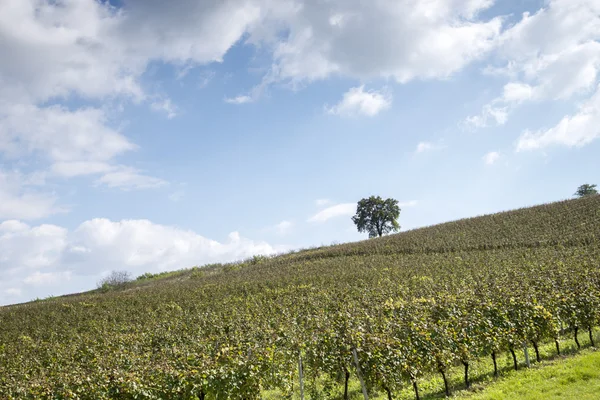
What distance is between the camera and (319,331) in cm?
1370

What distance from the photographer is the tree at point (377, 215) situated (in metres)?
86.2

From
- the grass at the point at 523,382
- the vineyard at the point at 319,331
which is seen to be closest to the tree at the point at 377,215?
Result: the vineyard at the point at 319,331

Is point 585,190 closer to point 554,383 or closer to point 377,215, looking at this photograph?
point 377,215

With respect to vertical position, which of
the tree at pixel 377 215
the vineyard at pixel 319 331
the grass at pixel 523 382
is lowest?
the grass at pixel 523 382

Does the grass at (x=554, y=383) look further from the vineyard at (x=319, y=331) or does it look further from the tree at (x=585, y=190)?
the tree at (x=585, y=190)

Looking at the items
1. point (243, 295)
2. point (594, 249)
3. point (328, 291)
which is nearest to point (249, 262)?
point (243, 295)

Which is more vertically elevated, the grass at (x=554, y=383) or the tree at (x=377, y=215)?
the tree at (x=377, y=215)

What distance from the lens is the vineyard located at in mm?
10922

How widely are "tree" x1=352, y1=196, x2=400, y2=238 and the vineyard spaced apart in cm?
4892

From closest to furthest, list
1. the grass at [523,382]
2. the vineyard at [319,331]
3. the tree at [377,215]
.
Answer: the vineyard at [319,331], the grass at [523,382], the tree at [377,215]

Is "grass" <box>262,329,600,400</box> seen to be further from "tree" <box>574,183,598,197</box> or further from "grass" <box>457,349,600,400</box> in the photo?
"tree" <box>574,183,598,197</box>

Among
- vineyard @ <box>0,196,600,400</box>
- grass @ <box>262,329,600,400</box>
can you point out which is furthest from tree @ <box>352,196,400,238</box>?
grass @ <box>262,329,600,400</box>

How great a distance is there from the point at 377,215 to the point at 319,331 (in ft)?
246

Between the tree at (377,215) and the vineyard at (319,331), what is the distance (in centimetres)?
4892
